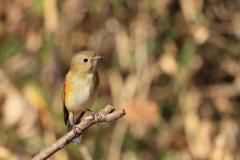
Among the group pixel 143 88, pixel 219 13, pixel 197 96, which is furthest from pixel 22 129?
pixel 219 13

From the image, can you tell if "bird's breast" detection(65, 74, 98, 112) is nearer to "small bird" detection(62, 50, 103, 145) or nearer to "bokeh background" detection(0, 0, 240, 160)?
"small bird" detection(62, 50, 103, 145)

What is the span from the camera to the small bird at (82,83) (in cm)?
350

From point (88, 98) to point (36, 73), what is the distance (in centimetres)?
200

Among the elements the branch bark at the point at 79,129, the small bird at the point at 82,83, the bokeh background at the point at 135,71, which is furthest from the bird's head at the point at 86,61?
the bokeh background at the point at 135,71

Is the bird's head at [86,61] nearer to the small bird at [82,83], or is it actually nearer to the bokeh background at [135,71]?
the small bird at [82,83]

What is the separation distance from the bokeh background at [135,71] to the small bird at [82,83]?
1.17 metres

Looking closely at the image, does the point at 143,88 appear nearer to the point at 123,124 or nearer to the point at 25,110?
the point at 123,124

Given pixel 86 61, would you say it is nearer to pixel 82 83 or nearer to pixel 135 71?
pixel 82 83

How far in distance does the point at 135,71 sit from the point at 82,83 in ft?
5.89

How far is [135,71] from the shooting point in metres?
5.28

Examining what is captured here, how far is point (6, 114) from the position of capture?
17.6 ft

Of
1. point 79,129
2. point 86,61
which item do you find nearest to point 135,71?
point 86,61

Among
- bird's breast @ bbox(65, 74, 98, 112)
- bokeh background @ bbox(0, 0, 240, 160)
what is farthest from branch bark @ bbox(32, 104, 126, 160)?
bokeh background @ bbox(0, 0, 240, 160)

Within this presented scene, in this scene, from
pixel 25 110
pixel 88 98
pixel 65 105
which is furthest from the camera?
pixel 25 110
